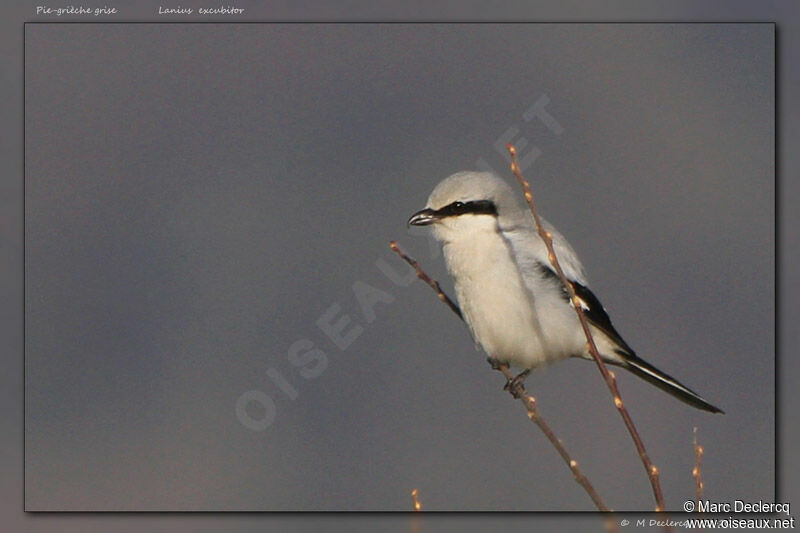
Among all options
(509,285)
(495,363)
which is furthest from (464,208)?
(495,363)

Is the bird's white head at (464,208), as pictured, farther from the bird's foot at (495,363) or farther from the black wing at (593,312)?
the bird's foot at (495,363)

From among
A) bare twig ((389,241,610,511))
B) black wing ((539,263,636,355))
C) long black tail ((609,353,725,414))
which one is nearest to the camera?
bare twig ((389,241,610,511))

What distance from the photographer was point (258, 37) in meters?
3.17

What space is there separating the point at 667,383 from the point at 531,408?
0.78 meters

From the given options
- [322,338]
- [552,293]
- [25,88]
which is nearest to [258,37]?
[25,88]

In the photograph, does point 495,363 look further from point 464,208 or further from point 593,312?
point 464,208

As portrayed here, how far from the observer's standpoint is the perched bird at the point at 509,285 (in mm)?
2537

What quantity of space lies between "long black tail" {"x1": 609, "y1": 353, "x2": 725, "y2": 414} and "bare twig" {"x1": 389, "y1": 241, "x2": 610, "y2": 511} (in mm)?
300

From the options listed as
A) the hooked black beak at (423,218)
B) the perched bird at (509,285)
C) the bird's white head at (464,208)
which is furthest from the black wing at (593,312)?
the hooked black beak at (423,218)

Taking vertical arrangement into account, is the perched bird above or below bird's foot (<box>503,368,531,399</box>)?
above

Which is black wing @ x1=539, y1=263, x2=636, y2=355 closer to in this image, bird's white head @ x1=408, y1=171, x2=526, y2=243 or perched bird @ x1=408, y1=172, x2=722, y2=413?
perched bird @ x1=408, y1=172, x2=722, y2=413

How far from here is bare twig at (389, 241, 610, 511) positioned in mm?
1436

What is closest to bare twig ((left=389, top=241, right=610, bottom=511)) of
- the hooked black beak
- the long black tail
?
the hooked black beak

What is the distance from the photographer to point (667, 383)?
8.23 feet
